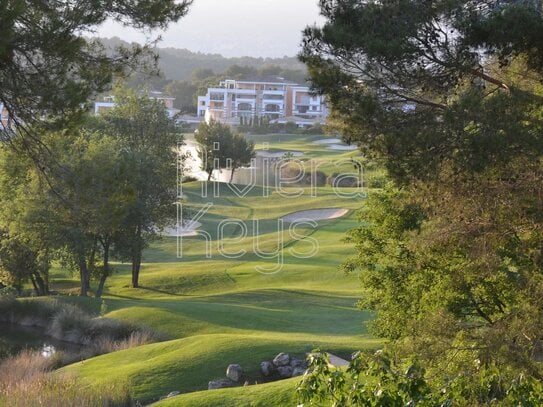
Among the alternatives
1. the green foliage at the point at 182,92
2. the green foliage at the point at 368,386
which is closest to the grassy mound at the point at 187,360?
the green foliage at the point at 368,386

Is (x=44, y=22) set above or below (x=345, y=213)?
above

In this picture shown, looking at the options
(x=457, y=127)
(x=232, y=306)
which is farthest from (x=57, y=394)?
(x=232, y=306)

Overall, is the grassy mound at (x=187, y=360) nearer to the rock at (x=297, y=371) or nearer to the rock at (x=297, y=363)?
the rock at (x=297, y=363)

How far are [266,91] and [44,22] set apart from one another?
5078 inches

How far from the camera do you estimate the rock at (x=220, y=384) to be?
679 inches

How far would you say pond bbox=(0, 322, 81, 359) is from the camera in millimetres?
24938

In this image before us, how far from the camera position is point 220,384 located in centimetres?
1742

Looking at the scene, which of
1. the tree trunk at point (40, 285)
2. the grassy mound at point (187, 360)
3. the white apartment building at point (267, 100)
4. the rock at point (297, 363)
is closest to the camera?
the grassy mound at point (187, 360)

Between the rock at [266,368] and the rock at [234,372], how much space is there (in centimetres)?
56

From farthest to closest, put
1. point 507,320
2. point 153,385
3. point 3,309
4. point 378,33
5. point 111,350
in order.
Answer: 1. point 3,309
2. point 111,350
3. point 153,385
4. point 378,33
5. point 507,320

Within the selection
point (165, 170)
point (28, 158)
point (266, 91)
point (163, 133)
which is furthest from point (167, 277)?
point (266, 91)

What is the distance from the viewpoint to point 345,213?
54.1 m

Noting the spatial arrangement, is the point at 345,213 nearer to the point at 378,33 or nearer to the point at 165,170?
the point at 165,170

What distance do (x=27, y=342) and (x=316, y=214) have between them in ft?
100
